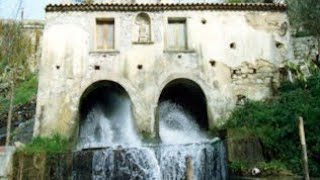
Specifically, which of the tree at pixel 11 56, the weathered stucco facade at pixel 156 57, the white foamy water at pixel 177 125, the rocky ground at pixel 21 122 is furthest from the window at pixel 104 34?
the rocky ground at pixel 21 122

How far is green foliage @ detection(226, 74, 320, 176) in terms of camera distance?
13.0 metres

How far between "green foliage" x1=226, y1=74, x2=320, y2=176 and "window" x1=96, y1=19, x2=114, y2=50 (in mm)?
5974

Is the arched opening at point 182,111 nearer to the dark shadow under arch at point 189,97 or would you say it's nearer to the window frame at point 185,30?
the dark shadow under arch at point 189,97

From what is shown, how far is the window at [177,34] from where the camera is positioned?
60.8 ft

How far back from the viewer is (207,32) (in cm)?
1856

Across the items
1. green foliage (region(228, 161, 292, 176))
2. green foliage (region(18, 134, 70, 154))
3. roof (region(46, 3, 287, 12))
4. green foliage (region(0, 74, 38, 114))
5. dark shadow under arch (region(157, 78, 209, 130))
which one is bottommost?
green foliage (region(228, 161, 292, 176))

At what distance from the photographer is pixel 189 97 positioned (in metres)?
19.6

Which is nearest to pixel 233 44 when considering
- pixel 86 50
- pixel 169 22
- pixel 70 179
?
pixel 169 22

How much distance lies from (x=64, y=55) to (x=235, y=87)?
718cm

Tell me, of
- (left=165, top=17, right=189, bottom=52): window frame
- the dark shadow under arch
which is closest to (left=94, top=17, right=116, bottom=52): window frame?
(left=165, top=17, right=189, bottom=52): window frame

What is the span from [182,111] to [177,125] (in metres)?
0.96

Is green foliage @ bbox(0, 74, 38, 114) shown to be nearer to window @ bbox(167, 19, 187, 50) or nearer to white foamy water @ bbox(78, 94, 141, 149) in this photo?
white foamy water @ bbox(78, 94, 141, 149)

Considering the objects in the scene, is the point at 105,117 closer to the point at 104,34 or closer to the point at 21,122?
the point at 104,34

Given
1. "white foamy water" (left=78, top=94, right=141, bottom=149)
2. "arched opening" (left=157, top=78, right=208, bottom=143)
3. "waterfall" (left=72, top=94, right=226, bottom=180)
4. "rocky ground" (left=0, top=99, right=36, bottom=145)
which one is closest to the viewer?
"waterfall" (left=72, top=94, right=226, bottom=180)
